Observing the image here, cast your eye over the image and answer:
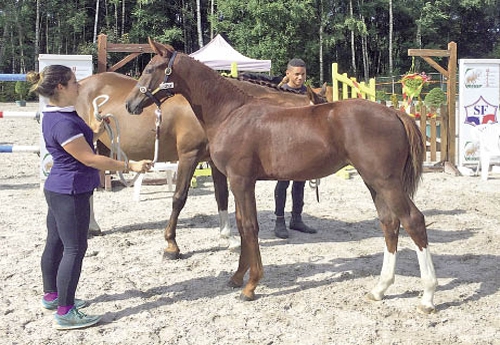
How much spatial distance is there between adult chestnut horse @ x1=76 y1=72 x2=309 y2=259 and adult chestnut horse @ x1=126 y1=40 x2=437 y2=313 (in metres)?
0.76

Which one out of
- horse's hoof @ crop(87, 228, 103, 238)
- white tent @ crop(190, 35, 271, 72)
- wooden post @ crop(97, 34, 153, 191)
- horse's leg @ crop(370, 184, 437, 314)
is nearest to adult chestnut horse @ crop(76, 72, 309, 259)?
horse's hoof @ crop(87, 228, 103, 238)

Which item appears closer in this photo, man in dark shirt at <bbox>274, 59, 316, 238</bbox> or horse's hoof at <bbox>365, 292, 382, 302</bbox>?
horse's hoof at <bbox>365, 292, 382, 302</bbox>

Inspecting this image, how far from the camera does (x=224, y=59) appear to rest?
16.5m

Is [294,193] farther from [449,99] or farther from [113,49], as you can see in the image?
[449,99]

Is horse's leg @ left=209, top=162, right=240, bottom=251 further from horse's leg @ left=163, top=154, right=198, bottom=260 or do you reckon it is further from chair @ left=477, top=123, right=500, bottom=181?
chair @ left=477, top=123, right=500, bottom=181

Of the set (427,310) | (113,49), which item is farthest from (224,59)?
(427,310)

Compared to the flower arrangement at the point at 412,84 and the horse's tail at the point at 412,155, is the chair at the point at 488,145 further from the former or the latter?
the horse's tail at the point at 412,155

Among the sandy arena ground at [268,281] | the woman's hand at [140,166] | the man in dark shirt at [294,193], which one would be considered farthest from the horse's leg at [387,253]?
the man in dark shirt at [294,193]

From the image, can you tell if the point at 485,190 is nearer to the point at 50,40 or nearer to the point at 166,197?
the point at 166,197

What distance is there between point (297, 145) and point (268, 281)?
4.23 feet

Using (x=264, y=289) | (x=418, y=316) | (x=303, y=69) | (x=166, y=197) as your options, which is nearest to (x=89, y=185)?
(x=264, y=289)

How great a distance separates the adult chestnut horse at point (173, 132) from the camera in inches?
196

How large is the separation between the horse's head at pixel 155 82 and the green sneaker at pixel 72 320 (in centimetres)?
163

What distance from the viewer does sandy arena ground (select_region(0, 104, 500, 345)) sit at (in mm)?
3279
